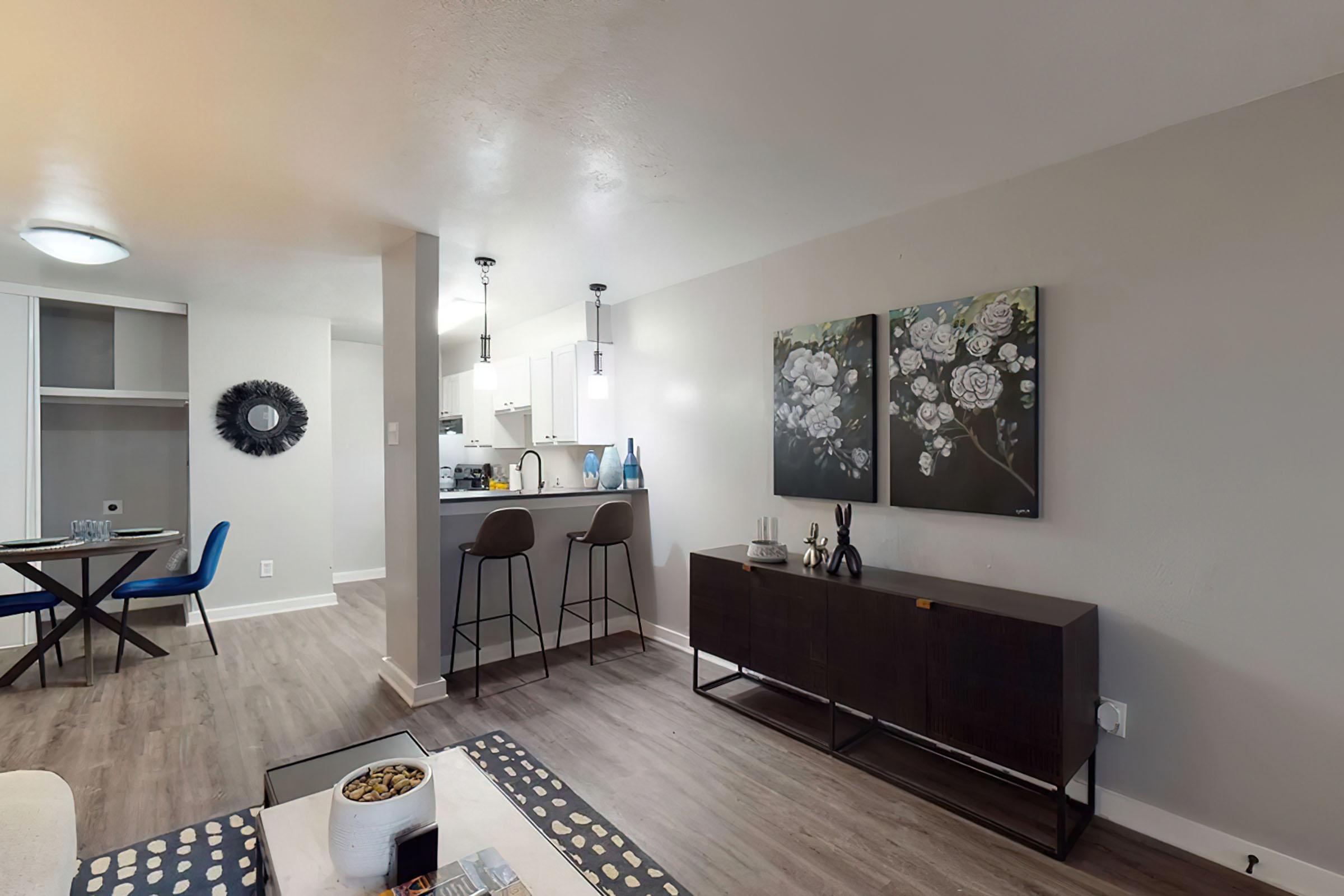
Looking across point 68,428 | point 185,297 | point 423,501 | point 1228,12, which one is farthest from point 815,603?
point 68,428

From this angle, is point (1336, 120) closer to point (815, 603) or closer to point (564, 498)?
point (815, 603)

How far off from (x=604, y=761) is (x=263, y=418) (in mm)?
4220

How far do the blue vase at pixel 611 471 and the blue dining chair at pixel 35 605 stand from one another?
3338 mm

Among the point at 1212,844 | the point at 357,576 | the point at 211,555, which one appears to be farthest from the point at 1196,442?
the point at 357,576

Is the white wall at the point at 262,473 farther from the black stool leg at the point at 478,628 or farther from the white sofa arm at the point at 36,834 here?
the white sofa arm at the point at 36,834

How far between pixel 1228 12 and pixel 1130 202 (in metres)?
0.74

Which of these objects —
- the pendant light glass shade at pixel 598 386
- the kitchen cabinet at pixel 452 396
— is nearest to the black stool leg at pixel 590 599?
the pendant light glass shade at pixel 598 386

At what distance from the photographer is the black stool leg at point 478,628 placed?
3.32 metres

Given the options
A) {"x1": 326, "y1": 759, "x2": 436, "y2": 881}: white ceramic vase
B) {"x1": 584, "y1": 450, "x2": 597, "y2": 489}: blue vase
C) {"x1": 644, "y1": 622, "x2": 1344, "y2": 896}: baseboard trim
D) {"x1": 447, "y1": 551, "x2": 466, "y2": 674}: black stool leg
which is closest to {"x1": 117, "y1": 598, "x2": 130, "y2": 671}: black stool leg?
{"x1": 447, "y1": 551, "x2": 466, "y2": 674}: black stool leg

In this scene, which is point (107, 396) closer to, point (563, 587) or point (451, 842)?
point (563, 587)

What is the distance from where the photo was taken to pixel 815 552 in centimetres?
308

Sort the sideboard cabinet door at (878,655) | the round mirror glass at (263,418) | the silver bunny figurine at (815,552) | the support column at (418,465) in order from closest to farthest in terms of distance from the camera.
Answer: the sideboard cabinet door at (878,655)
the silver bunny figurine at (815,552)
the support column at (418,465)
the round mirror glass at (263,418)

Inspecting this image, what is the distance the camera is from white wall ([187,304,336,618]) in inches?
194

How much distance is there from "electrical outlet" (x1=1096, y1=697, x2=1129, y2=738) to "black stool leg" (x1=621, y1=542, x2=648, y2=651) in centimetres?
262
